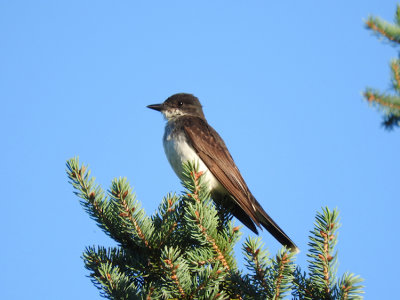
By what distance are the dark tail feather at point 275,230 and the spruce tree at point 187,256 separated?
1766 millimetres

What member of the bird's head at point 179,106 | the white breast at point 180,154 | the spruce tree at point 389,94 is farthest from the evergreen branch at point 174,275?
the bird's head at point 179,106

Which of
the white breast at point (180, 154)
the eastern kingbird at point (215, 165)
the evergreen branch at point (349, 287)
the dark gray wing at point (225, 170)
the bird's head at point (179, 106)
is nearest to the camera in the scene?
the evergreen branch at point (349, 287)

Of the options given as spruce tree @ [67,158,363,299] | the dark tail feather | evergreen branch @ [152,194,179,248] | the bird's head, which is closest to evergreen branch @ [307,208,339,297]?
spruce tree @ [67,158,363,299]

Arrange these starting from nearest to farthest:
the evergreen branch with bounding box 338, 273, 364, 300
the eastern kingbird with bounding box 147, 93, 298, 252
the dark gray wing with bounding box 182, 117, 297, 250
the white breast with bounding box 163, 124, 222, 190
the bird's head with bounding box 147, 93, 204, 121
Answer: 1. the evergreen branch with bounding box 338, 273, 364, 300
2. the dark gray wing with bounding box 182, 117, 297, 250
3. the eastern kingbird with bounding box 147, 93, 298, 252
4. the white breast with bounding box 163, 124, 222, 190
5. the bird's head with bounding box 147, 93, 204, 121

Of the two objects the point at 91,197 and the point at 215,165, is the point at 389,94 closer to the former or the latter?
the point at 91,197

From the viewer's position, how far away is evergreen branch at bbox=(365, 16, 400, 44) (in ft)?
7.64

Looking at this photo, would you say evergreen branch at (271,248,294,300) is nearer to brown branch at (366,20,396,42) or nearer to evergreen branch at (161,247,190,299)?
evergreen branch at (161,247,190,299)

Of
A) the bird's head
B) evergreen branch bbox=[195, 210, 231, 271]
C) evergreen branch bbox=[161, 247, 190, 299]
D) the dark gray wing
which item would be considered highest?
the bird's head

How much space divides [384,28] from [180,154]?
11.3 feet

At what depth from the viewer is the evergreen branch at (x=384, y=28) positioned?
2.33 metres

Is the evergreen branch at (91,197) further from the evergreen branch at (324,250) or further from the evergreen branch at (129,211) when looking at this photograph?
the evergreen branch at (324,250)

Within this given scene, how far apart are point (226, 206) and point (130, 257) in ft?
7.77

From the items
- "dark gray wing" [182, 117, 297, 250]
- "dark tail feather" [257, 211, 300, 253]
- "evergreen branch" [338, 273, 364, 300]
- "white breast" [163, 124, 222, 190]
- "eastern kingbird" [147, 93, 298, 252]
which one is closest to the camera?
"evergreen branch" [338, 273, 364, 300]

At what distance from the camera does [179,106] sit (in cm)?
699
